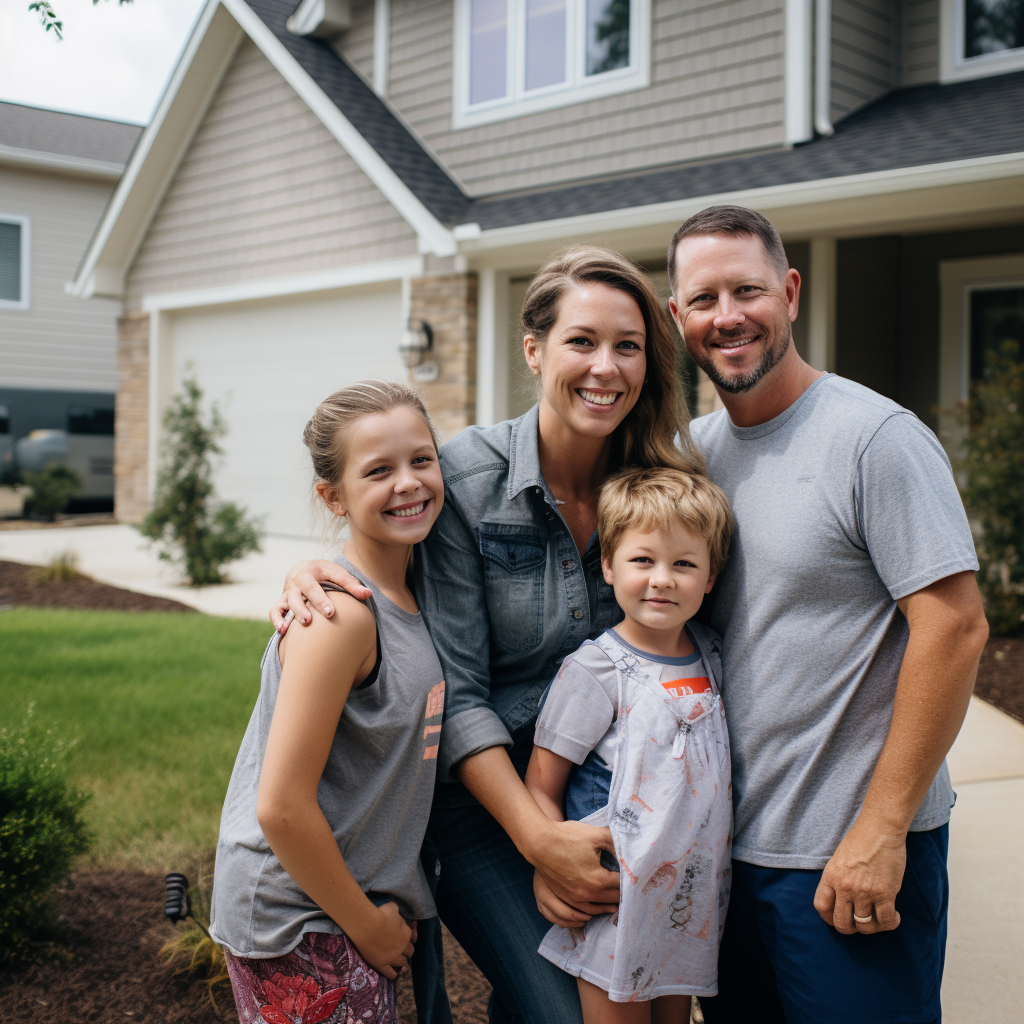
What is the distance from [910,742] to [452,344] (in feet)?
27.8

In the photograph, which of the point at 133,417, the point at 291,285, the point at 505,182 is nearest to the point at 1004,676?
the point at 505,182

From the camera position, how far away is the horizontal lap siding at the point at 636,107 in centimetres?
830

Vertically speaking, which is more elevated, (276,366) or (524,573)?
(276,366)

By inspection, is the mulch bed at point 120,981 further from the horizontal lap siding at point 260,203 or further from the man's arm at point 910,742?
the horizontal lap siding at point 260,203

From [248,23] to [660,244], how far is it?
575 centimetres

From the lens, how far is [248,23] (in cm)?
1101

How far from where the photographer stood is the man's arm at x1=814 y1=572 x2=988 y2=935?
5.66 feet

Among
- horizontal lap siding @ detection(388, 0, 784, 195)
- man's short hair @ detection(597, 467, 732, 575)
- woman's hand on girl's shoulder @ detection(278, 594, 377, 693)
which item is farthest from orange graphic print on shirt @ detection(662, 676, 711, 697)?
horizontal lap siding @ detection(388, 0, 784, 195)

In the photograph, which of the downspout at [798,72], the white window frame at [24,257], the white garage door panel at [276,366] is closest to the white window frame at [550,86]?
the downspout at [798,72]

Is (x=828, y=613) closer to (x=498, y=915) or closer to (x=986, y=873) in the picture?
(x=498, y=915)

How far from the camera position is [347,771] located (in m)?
1.88

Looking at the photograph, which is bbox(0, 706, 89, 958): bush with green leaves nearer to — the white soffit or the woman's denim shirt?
the woman's denim shirt

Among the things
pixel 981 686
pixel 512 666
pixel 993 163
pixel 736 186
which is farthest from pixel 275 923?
pixel 736 186

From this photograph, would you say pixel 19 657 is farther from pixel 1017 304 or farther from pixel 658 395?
pixel 1017 304
